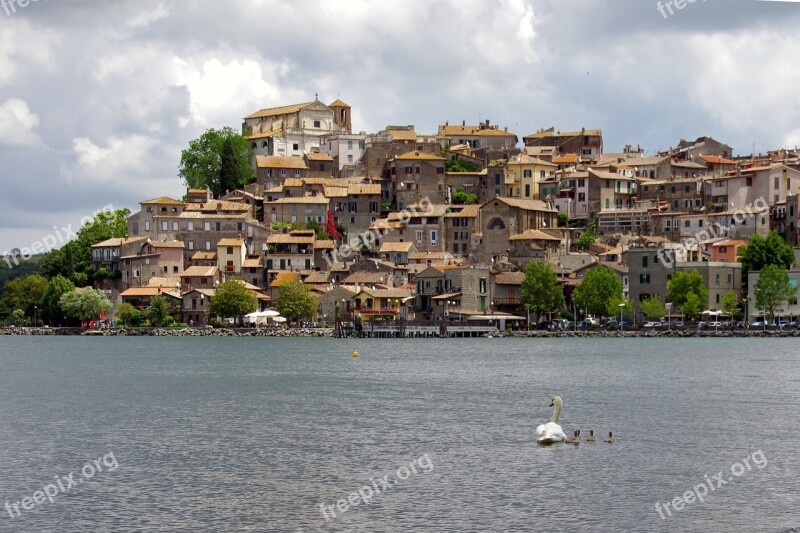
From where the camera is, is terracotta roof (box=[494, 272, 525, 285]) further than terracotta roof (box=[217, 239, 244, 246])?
No

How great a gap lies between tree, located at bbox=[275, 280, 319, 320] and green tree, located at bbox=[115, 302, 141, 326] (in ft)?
34.5

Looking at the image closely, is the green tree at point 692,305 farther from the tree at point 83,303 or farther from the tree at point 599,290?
the tree at point 83,303

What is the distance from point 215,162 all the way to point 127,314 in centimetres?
1972

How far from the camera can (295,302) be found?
74.7 m

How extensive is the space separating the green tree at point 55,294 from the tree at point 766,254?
141 ft

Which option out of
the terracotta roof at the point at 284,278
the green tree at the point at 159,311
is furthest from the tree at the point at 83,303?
the terracotta roof at the point at 284,278

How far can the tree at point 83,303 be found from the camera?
3159 inches

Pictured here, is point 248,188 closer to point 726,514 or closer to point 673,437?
point 673,437

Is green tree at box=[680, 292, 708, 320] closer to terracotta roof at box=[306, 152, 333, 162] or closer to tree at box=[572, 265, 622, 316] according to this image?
tree at box=[572, 265, 622, 316]

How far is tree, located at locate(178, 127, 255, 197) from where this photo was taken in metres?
94.1

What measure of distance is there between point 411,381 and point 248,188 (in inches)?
2137

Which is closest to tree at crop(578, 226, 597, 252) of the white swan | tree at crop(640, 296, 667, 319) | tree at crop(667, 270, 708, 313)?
tree at crop(640, 296, 667, 319)

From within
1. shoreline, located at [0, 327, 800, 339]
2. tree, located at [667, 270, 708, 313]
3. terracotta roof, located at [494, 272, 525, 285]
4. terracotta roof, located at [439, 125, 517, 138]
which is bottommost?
shoreline, located at [0, 327, 800, 339]

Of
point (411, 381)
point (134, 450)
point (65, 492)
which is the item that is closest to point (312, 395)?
point (411, 381)
